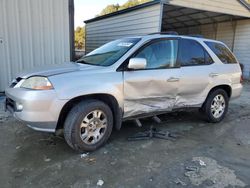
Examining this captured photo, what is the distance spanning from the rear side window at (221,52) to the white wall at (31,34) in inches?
167

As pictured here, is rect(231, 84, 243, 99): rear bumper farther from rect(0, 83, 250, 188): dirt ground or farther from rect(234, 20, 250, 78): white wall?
rect(234, 20, 250, 78): white wall

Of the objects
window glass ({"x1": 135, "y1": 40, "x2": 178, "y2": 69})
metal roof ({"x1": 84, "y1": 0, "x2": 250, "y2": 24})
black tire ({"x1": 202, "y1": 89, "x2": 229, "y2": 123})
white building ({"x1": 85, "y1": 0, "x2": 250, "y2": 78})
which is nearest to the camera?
window glass ({"x1": 135, "y1": 40, "x2": 178, "y2": 69})

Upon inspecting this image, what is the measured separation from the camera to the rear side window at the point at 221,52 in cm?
534

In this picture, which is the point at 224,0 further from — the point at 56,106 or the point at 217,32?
the point at 56,106

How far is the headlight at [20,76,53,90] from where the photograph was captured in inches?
134

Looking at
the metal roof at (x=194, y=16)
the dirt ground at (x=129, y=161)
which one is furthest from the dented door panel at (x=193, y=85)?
the metal roof at (x=194, y=16)

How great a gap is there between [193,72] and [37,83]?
2842 millimetres

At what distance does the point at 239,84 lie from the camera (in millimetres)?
5770

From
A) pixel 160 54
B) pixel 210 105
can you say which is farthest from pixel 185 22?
pixel 160 54

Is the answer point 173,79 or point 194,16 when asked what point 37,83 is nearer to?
point 173,79

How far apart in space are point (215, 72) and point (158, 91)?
1.57m

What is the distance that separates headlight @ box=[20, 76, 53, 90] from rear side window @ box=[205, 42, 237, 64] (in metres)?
3.45

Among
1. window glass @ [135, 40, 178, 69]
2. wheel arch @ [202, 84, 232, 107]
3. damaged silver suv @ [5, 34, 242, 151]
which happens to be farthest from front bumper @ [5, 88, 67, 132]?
wheel arch @ [202, 84, 232, 107]

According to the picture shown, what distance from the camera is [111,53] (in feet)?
14.4
